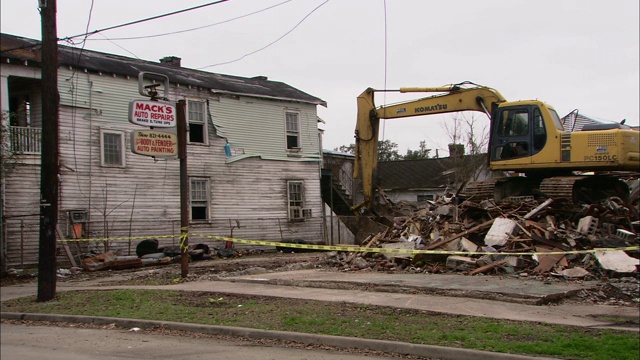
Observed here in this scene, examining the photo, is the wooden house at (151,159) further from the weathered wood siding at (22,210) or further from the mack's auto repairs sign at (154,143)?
the mack's auto repairs sign at (154,143)

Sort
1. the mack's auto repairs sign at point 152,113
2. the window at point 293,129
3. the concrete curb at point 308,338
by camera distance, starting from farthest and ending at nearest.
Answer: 1. the window at point 293,129
2. the mack's auto repairs sign at point 152,113
3. the concrete curb at point 308,338

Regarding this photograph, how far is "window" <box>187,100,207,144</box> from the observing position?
24.8m

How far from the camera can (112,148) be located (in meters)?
22.4

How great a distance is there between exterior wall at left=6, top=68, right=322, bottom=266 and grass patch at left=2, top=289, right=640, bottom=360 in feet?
25.9

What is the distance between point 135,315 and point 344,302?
3534 mm

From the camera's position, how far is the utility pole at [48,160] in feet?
38.4

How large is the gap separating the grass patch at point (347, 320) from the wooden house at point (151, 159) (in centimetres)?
647

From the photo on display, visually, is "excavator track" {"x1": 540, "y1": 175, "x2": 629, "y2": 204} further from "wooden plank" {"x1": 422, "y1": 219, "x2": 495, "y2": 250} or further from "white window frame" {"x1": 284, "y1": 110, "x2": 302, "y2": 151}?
"white window frame" {"x1": 284, "y1": 110, "x2": 302, "y2": 151}

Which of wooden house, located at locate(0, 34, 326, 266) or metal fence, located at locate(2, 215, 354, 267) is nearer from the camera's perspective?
metal fence, located at locate(2, 215, 354, 267)

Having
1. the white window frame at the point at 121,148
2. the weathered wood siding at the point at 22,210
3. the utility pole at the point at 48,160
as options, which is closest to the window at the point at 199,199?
the white window frame at the point at 121,148

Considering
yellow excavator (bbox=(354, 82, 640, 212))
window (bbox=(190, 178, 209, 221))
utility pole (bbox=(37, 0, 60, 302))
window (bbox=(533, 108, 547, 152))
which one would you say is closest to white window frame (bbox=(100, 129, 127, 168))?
window (bbox=(190, 178, 209, 221))

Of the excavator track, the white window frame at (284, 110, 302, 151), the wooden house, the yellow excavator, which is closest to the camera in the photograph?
the yellow excavator

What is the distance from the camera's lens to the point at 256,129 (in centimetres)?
2703

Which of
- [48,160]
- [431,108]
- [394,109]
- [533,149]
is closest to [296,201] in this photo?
[394,109]
